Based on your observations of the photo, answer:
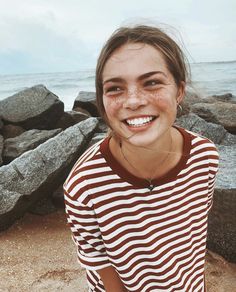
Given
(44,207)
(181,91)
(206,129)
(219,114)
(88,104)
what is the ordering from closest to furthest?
(181,91) < (44,207) < (206,129) < (219,114) < (88,104)

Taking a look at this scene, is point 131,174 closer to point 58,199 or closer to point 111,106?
point 111,106

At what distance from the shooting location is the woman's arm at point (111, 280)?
1.62 meters

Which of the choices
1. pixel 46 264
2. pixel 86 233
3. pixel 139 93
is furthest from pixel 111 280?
pixel 46 264

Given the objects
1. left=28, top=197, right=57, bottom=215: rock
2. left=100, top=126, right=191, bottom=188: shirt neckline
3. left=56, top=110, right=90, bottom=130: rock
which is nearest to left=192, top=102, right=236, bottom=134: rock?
left=56, top=110, right=90, bottom=130: rock

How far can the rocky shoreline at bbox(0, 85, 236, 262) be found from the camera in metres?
3.28

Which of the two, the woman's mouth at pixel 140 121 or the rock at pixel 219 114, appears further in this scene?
the rock at pixel 219 114

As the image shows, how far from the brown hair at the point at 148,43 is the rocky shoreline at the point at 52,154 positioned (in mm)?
962

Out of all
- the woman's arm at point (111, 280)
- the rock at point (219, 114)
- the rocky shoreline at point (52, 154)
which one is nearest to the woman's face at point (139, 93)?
the woman's arm at point (111, 280)

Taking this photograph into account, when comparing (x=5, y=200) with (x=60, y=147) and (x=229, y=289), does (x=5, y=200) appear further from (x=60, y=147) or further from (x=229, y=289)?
(x=229, y=289)

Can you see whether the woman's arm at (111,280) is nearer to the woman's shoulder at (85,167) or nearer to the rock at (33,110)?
the woman's shoulder at (85,167)

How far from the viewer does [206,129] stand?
511 centimetres

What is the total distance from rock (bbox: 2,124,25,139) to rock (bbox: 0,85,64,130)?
0.25ft

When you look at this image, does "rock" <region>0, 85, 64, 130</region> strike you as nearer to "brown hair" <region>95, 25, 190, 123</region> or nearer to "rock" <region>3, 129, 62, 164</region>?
"rock" <region>3, 129, 62, 164</region>

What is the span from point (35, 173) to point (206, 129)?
7.76 feet
